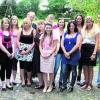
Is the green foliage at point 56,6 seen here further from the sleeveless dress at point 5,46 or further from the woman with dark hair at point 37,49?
the sleeveless dress at point 5,46

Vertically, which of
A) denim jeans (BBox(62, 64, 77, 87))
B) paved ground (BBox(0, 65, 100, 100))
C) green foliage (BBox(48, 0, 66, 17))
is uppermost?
denim jeans (BBox(62, 64, 77, 87))

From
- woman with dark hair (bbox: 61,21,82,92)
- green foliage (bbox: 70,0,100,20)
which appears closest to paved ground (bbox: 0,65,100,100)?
woman with dark hair (bbox: 61,21,82,92)

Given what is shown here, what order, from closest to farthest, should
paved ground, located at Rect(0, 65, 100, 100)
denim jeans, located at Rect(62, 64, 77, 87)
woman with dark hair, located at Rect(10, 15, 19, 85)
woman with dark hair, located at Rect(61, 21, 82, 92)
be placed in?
1. paved ground, located at Rect(0, 65, 100, 100)
2. woman with dark hair, located at Rect(61, 21, 82, 92)
3. denim jeans, located at Rect(62, 64, 77, 87)
4. woman with dark hair, located at Rect(10, 15, 19, 85)

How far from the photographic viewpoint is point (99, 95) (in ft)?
25.8

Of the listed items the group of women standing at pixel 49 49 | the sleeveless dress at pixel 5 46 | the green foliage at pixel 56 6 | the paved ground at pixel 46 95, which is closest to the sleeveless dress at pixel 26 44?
the group of women standing at pixel 49 49

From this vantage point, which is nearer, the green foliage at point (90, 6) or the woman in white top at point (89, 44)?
the woman in white top at point (89, 44)

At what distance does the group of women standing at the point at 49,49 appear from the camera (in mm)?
7836

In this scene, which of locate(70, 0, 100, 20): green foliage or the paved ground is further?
locate(70, 0, 100, 20): green foliage

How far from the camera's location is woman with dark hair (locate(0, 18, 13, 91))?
7.81m

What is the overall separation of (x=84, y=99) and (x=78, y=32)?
1.52 meters

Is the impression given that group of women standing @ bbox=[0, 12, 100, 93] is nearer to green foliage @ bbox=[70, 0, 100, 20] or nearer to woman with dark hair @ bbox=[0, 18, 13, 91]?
woman with dark hair @ bbox=[0, 18, 13, 91]

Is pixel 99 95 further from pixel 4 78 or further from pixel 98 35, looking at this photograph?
pixel 4 78

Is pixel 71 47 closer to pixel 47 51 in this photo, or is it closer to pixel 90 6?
pixel 47 51

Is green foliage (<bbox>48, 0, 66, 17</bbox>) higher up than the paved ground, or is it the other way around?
the paved ground
